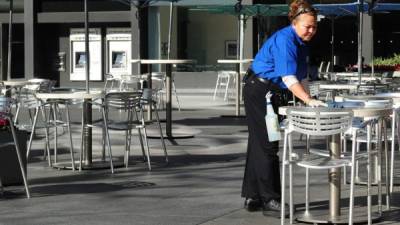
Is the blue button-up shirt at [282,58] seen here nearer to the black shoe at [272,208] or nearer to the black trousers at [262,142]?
the black trousers at [262,142]

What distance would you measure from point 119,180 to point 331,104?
3406mm

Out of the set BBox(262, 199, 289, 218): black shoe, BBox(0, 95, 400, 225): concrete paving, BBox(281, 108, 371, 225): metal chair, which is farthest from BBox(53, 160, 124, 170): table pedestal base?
BBox(281, 108, 371, 225): metal chair

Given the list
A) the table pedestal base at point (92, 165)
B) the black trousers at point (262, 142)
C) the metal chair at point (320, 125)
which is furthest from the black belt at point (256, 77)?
the table pedestal base at point (92, 165)

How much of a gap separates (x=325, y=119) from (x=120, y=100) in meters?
4.10

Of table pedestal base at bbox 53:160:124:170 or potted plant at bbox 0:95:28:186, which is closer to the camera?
potted plant at bbox 0:95:28:186

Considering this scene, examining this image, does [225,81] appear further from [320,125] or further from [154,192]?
[320,125]

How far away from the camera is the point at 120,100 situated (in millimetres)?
10062

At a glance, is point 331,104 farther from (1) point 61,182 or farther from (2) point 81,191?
(1) point 61,182

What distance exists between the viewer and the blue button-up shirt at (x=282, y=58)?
706 cm

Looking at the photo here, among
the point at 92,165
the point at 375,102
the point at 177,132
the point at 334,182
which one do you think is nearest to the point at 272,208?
the point at 334,182

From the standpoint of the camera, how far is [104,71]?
2733cm

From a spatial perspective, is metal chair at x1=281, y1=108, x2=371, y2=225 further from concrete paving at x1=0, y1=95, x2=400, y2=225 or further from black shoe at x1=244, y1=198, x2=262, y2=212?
black shoe at x1=244, y1=198, x2=262, y2=212

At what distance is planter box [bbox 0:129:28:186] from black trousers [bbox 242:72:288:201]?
8.82 feet

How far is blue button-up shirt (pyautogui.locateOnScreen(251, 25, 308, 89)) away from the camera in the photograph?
278 inches
